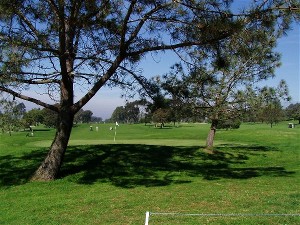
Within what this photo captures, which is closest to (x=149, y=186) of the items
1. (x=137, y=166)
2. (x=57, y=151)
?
(x=57, y=151)

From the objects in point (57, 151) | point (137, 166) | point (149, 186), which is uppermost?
point (57, 151)

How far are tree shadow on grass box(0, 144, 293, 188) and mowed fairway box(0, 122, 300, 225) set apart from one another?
1.1 inches

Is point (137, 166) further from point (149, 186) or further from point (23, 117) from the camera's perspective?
point (23, 117)

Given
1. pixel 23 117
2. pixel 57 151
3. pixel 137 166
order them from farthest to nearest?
1. pixel 23 117
2. pixel 137 166
3. pixel 57 151

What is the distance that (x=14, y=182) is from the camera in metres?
11.3

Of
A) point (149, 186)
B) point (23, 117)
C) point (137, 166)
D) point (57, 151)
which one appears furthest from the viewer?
point (23, 117)

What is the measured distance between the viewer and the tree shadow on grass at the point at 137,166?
466 inches

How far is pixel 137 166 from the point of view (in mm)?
13844

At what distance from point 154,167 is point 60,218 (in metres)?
7.12

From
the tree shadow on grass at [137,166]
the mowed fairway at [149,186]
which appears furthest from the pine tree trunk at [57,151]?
the tree shadow on grass at [137,166]

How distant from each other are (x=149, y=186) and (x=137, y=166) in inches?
130

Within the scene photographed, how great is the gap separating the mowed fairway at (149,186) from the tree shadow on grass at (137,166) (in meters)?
0.03

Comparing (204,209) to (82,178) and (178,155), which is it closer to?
(82,178)

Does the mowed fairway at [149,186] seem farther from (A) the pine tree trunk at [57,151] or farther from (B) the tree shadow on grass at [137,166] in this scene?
(A) the pine tree trunk at [57,151]
